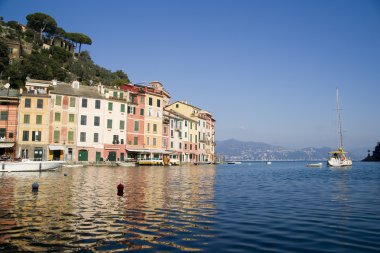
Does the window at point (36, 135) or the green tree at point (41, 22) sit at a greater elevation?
the green tree at point (41, 22)

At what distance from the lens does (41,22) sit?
381 ft

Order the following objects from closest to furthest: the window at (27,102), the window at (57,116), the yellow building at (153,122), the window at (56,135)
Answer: the window at (27,102)
the window at (56,135)
the window at (57,116)
the yellow building at (153,122)

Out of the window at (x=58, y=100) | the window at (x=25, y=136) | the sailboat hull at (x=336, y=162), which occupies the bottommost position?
the sailboat hull at (x=336, y=162)

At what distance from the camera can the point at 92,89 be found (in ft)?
211

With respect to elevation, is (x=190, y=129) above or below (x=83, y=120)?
above

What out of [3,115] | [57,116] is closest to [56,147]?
[57,116]

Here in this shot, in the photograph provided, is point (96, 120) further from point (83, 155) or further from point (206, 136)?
point (206, 136)

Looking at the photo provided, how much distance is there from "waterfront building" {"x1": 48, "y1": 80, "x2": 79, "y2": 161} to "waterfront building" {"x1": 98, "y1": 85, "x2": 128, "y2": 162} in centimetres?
605

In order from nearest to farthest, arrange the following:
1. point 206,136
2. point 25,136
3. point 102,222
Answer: point 102,222
point 25,136
point 206,136

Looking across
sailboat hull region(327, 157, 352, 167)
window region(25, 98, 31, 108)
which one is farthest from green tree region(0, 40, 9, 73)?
sailboat hull region(327, 157, 352, 167)

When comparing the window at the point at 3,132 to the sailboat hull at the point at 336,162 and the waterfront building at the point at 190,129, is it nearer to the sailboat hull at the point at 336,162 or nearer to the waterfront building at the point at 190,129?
the waterfront building at the point at 190,129

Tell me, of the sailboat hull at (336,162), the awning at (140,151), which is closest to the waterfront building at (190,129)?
the awning at (140,151)

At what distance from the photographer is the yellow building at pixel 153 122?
229 feet

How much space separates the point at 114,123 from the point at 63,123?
32.8 ft
